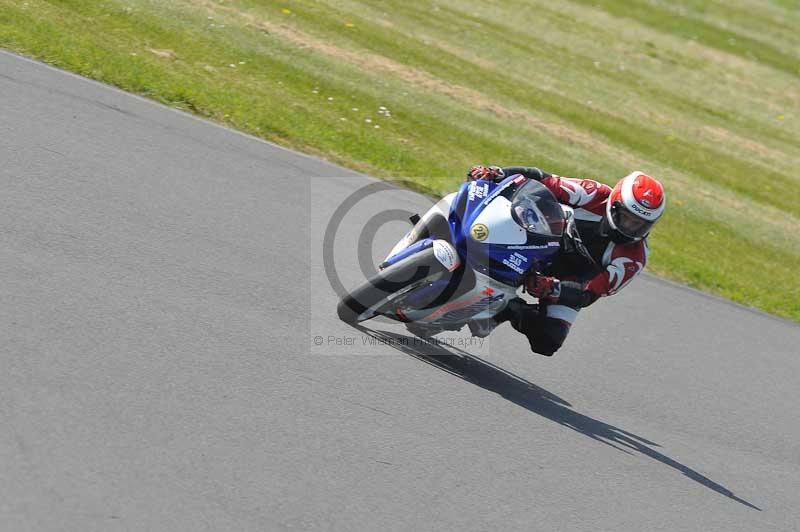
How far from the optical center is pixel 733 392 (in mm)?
8703

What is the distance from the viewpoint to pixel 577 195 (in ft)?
25.2

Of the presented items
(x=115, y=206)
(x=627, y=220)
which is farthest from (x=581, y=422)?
(x=115, y=206)

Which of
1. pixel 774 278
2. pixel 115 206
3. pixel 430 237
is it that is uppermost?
pixel 430 237

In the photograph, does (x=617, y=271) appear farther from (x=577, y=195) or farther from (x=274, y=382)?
(x=274, y=382)

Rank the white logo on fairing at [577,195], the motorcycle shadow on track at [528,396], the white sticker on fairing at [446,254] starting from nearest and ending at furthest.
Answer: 1. the white sticker on fairing at [446,254]
2. the motorcycle shadow on track at [528,396]
3. the white logo on fairing at [577,195]

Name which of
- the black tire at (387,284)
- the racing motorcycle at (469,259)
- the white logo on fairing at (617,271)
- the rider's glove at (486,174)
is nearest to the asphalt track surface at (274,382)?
the black tire at (387,284)

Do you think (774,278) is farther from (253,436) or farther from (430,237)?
(253,436)

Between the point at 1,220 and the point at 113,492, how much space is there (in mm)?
2959

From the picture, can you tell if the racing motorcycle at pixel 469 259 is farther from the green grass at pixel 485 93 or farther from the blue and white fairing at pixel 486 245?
the green grass at pixel 485 93

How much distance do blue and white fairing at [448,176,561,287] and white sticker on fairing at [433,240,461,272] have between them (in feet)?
0.44

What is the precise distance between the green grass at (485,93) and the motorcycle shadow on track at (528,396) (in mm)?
4037

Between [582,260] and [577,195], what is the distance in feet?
1.74

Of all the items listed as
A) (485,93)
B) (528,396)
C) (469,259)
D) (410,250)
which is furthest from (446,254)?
(485,93)

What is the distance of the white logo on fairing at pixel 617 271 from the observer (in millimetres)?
7121
